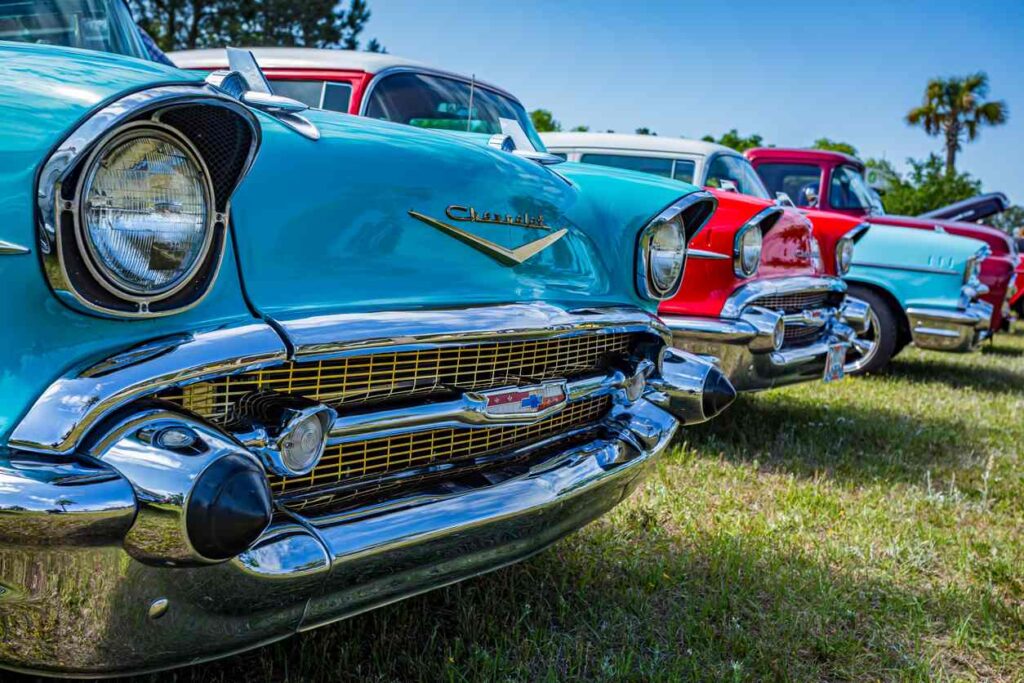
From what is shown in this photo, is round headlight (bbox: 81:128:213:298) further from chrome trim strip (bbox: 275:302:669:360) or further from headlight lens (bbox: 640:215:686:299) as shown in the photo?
headlight lens (bbox: 640:215:686:299)

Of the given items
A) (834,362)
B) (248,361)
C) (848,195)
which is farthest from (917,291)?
(248,361)

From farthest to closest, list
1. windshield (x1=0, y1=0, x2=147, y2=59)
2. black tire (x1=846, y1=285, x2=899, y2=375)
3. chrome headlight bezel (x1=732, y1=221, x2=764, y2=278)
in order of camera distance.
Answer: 1. black tire (x1=846, y1=285, x2=899, y2=375)
2. chrome headlight bezel (x1=732, y1=221, x2=764, y2=278)
3. windshield (x1=0, y1=0, x2=147, y2=59)

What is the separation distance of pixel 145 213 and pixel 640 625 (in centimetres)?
158

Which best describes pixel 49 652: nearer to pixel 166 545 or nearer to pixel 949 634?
pixel 166 545

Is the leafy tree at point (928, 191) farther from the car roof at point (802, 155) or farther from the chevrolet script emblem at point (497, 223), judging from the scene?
the chevrolet script emblem at point (497, 223)

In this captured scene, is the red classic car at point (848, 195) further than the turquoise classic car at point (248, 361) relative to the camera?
Yes

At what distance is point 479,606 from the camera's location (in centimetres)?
231

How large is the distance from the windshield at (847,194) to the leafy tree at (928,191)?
36.3 feet

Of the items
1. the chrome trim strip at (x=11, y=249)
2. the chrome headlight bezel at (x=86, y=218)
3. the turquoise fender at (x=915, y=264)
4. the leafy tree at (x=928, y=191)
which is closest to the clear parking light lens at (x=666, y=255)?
the chrome headlight bezel at (x=86, y=218)

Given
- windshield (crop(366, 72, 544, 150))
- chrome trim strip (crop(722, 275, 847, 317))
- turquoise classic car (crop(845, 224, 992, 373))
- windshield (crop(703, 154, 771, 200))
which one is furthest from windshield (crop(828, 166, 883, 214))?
windshield (crop(366, 72, 544, 150))

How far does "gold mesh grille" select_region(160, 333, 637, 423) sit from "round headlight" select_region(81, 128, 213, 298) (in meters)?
0.18

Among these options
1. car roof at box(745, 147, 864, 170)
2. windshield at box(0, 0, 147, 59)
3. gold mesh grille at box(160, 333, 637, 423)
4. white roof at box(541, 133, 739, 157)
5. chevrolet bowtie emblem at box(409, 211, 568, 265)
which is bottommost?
gold mesh grille at box(160, 333, 637, 423)

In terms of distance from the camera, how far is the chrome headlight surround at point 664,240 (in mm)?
2404

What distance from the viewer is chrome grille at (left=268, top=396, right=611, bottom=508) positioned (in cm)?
158
